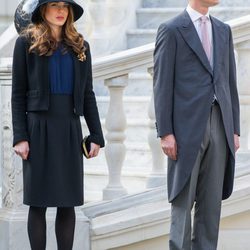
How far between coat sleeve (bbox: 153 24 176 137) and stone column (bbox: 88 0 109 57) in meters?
3.15

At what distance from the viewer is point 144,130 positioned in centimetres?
764

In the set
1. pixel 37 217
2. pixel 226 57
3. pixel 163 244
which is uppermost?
pixel 226 57

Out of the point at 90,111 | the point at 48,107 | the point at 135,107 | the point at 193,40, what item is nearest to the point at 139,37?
the point at 135,107

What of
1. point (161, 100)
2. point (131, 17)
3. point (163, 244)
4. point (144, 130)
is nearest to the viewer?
point (161, 100)

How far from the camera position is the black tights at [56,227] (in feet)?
19.2

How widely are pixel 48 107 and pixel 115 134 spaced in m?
0.97

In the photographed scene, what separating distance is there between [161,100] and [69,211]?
849 mm

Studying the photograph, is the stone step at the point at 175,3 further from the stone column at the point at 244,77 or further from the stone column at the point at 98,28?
the stone column at the point at 244,77

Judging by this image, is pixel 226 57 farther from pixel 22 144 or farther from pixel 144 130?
pixel 144 130

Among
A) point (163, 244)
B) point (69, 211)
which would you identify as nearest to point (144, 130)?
point (163, 244)

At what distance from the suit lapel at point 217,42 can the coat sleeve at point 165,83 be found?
0.74 feet

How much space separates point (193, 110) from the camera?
553 centimetres

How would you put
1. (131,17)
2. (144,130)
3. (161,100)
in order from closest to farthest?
1. (161,100)
2. (144,130)
3. (131,17)

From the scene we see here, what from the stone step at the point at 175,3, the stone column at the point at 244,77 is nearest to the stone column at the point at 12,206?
the stone column at the point at 244,77
